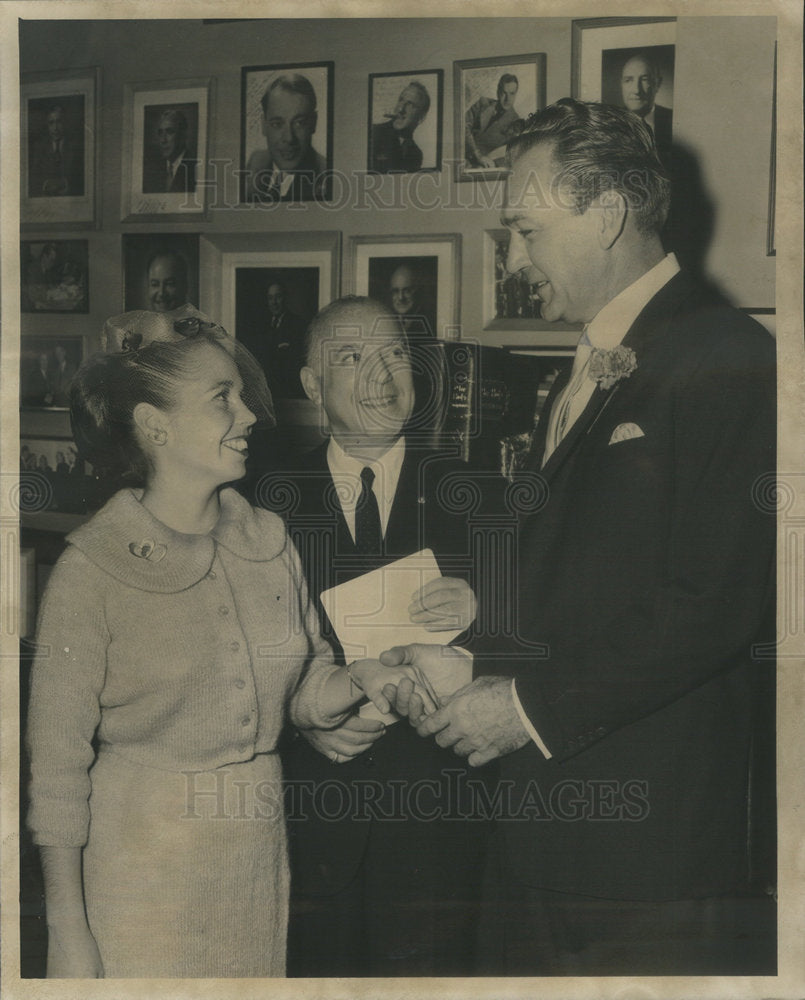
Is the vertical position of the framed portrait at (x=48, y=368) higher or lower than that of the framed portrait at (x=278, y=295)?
lower

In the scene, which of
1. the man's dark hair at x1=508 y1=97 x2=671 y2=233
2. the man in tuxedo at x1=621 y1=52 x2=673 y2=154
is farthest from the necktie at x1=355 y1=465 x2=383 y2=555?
the man in tuxedo at x1=621 y1=52 x2=673 y2=154

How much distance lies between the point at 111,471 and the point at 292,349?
458 millimetres

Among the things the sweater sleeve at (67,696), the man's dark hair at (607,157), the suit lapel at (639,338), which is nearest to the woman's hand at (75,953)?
the sweater sleeve at (67,696)

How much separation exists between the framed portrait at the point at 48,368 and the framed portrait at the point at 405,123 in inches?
29.5

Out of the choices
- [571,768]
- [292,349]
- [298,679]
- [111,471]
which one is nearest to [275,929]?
[298,679]

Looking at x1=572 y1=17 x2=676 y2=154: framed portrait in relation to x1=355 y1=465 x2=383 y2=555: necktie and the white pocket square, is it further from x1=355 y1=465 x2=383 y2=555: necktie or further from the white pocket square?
x1=355 y1=465 x2=383 y2=555: necktie

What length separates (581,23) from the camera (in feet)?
6.26

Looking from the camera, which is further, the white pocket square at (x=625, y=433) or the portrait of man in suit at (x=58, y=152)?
the portrait of man in suit at (x=58, y=152)

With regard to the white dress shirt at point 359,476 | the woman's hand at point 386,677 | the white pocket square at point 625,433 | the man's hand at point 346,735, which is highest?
the white pocket square at point 625,433

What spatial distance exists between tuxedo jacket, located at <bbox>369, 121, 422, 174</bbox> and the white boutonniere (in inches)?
21.9

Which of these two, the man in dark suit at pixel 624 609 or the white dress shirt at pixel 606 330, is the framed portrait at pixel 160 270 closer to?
the man in dark suit at pixel 624 609

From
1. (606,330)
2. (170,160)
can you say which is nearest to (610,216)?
(606,330)

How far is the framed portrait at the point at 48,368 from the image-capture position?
1928mm

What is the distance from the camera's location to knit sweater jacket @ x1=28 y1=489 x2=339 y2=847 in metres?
1.83
